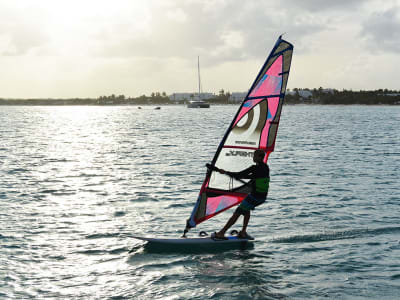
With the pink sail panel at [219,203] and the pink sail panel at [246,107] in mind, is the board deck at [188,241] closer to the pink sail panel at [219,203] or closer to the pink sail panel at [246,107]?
the pink sail panel at [219,203]

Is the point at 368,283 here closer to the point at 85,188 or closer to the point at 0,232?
the point at 0,232

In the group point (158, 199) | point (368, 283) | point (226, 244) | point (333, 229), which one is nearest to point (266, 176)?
point (226, 244)

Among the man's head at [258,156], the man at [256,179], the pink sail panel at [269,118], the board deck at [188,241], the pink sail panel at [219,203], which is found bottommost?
the board deck at [188,241]

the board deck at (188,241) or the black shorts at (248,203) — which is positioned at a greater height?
the black shorts at (248,203)

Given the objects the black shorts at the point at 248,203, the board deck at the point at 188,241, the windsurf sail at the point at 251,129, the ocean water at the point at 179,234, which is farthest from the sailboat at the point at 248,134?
the ocean water at the point at 179,234

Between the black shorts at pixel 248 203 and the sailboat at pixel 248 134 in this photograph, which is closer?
the sailboat at pixel 248 134

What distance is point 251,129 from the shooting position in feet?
36.1

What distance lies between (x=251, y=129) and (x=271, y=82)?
3.94 feet

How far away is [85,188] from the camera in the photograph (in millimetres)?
21234

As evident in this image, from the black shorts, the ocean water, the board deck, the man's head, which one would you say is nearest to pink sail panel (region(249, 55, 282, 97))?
the man's head

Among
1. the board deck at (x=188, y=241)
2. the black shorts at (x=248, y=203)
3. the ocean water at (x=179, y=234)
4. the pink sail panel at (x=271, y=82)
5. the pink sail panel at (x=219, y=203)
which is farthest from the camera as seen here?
the board deck at (x=188, y=241)

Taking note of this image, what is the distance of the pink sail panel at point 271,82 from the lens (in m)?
10.8

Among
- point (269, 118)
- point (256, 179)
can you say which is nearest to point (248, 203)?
point (256, 179)

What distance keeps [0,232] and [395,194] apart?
49.1 feet
